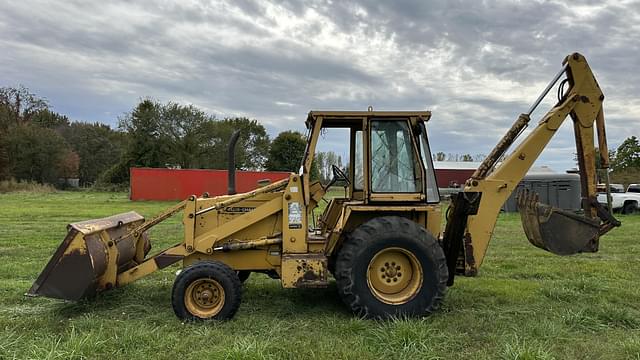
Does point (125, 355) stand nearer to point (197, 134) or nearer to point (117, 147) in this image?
point (197, 134)

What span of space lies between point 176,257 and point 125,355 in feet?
5.60

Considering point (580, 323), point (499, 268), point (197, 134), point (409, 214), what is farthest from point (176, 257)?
point (197, 134)

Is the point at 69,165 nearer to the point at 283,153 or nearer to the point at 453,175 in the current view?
the point at 283,153

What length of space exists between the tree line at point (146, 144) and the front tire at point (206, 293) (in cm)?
3288

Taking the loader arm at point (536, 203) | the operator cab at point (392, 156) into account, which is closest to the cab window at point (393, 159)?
the operator cab at point (392, 156)

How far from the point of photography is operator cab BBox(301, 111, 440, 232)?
6.10m

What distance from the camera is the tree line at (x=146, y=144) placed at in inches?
1689

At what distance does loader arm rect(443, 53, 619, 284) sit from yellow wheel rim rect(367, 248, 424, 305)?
24.0 inches

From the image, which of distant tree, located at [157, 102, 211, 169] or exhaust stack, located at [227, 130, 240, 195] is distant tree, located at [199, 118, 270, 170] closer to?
distant tree, located at [157, 102, 211, 169]

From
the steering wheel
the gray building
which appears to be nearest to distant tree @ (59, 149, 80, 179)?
the gray building

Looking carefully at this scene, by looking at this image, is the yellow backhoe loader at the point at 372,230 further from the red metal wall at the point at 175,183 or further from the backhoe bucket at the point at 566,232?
the red metal wall at the point at 175,183

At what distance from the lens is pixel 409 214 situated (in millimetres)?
6238

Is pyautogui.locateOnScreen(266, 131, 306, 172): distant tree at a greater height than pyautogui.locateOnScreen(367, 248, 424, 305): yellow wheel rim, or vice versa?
pyautogui.locateOnScreen(266, 131, 306, 172): distant tree

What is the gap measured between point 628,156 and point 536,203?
144ft
